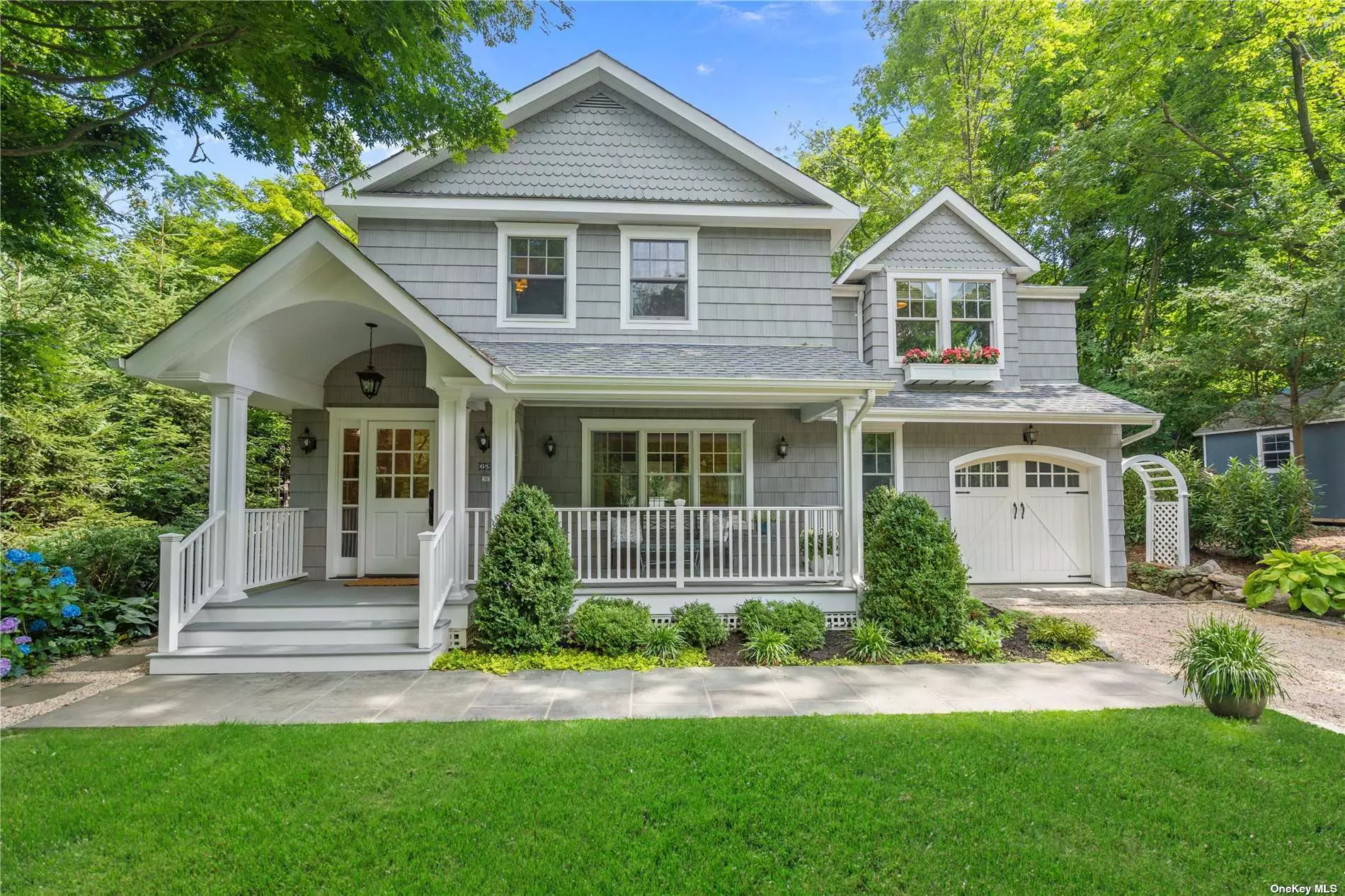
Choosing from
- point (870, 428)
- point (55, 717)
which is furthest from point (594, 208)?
point (55, 717)

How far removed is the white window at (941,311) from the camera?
9.61 m

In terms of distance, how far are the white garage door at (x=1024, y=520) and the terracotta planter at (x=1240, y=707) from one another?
5310 millimetres

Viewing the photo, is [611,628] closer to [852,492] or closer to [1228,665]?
[852,492]

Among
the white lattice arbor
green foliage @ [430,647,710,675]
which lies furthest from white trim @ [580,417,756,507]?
the white lattice arbor

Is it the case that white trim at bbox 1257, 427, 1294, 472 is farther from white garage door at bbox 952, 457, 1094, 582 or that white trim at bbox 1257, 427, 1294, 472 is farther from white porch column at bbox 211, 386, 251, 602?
white porch column at bbox 211, 386, 251, 602

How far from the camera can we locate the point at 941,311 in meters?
9.64

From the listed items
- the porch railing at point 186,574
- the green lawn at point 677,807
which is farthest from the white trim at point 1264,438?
the porch railing at point 186,574

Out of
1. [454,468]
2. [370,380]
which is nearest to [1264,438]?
[454,468]

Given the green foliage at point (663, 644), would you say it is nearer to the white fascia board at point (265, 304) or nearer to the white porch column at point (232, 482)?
the white fascia board at point (265, 304)

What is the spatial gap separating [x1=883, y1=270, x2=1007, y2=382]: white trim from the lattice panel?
200 inches

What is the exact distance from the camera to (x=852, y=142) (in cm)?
1948

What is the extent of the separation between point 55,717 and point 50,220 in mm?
5357

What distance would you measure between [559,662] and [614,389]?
298 cm

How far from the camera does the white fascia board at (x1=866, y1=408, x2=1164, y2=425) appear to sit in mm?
8766
